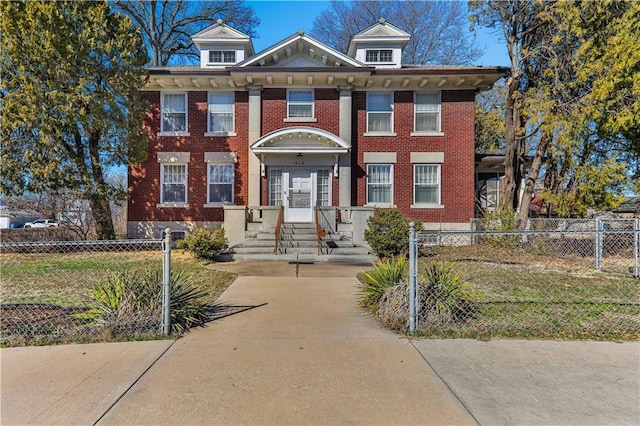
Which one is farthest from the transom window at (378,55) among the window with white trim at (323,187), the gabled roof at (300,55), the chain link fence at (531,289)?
the chain link fence at (531,289)

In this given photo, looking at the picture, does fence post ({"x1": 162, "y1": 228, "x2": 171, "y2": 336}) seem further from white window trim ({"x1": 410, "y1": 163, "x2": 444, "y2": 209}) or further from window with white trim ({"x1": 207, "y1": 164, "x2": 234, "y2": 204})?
white window trim ({"x1": 410, "y1": 163, "x2": 444, "y2": 209})

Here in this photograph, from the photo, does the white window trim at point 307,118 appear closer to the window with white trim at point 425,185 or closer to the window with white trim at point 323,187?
the window with white trim at point 323,187

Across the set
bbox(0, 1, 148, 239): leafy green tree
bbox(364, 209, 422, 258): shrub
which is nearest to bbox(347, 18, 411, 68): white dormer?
bbox(364, 209, 422, 258): shrub

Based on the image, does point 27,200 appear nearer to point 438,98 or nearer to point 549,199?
point 438,98

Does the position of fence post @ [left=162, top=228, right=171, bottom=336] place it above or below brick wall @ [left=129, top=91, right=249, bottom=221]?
below

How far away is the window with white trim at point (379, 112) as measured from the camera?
54.8 ft

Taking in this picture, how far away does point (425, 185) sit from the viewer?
16.7 meters

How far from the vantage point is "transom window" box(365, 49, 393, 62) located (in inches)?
686

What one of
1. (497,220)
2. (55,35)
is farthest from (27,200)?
(497,220)

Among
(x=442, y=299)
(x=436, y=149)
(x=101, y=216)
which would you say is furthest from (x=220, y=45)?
(x=442, y=299)

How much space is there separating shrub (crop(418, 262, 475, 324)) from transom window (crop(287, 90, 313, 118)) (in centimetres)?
1229

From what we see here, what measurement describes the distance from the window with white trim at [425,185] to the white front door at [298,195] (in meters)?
4.76

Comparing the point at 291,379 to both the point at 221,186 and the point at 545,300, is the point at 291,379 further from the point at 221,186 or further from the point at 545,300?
the point at 221,186

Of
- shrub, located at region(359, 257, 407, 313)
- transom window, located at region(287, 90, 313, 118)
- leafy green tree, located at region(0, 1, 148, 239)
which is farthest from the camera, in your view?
transom window, located at region(287, 90, 313, 118)
